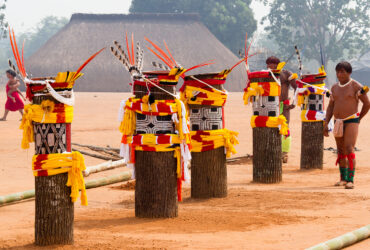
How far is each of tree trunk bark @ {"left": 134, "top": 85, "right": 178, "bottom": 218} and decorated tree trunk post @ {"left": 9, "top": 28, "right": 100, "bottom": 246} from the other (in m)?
1.25

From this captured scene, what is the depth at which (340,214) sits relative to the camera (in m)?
6.19

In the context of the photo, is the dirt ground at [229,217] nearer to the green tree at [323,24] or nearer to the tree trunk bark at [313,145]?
the tree trunk bark at [313,145]

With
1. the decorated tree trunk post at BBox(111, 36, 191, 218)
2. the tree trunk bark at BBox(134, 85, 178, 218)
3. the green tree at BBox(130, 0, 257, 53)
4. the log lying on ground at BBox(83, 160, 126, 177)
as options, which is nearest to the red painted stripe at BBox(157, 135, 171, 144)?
the decorated tree trunk post at BBox(111, 36, 191, 218)

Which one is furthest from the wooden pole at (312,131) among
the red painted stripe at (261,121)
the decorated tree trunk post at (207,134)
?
the decorated tree trunk post at (207,134)

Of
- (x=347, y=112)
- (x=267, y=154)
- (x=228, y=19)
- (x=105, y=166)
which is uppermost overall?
(x=228, y=19)

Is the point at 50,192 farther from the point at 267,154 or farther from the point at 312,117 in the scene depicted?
the point at 312,117

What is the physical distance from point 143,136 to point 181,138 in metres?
0.36

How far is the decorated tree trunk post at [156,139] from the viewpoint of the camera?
5.98 m

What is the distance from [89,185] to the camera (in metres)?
7.75

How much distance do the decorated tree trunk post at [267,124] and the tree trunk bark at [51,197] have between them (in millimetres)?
4092

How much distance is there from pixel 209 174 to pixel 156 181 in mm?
1317

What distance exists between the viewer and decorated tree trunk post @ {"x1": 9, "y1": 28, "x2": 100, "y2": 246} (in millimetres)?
4836

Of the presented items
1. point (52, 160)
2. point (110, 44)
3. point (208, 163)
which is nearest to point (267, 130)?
point (208, 163)

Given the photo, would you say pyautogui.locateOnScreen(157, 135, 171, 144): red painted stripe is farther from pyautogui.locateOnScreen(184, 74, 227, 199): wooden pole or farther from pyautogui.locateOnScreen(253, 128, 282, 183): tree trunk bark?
pyautogui.locateOnScreen(253, 128, 282, 183): tree trunk bark
